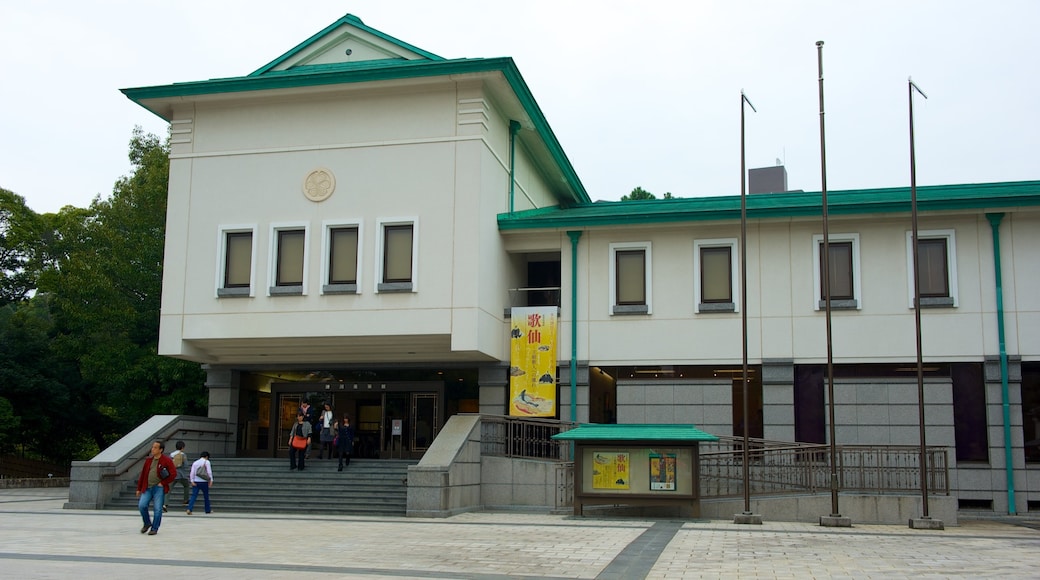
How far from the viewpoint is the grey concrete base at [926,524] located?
1995 centimetres

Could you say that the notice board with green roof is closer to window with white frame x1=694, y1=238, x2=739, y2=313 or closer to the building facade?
the building facade

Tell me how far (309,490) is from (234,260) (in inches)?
283

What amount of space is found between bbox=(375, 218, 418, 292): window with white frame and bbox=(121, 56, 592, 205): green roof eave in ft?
12.8

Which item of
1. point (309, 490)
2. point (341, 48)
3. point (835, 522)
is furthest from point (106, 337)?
point (835, 522)

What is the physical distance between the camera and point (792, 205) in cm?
2666

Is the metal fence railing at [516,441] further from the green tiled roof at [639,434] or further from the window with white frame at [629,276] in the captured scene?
the window with white frame at [629,276]

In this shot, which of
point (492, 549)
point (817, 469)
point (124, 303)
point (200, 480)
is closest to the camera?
point (492, 549)

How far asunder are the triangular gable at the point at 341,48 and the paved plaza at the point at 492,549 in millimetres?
12969

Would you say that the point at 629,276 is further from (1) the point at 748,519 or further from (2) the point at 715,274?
(1) the point at 748,519

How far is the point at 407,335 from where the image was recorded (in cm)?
2575

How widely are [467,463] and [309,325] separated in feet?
20.7

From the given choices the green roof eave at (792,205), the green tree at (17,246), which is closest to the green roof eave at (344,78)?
the green roof eave at (792,205)

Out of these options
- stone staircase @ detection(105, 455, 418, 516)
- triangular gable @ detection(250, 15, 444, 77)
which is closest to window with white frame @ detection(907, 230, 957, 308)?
stone staircase @ detection(105, 455, 418, 516)

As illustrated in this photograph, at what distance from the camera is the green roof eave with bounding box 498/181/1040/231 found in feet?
82.9
